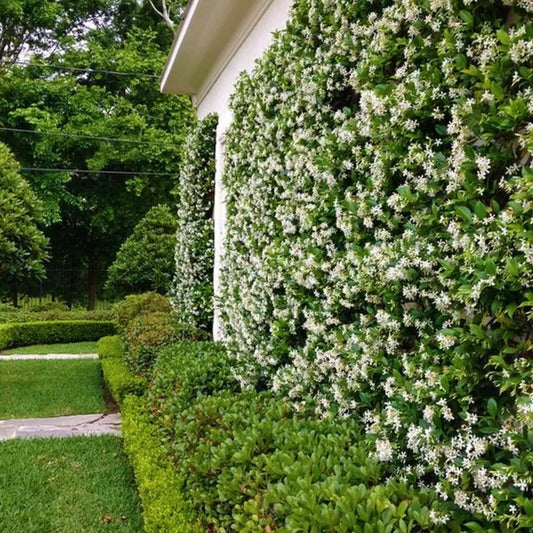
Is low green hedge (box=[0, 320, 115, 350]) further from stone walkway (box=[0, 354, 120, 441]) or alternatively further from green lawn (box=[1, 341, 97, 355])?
stone walkway (box=[0, 354, 120, 441])

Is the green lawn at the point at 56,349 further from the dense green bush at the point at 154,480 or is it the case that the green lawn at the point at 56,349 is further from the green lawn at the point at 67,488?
the dense green bush at the point at 154,480

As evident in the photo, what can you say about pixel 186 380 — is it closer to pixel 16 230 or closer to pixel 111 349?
pixel 16 230

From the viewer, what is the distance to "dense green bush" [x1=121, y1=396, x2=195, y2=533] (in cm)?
281

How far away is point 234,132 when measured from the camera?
552cm

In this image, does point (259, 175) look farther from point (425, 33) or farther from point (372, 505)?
point (372, 505)

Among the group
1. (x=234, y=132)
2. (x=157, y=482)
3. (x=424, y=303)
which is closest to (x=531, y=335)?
(x=424, y=303)

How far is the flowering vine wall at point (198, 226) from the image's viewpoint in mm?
7375

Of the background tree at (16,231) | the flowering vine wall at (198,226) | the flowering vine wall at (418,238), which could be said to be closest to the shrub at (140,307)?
the flowering vine wall at (198,226)

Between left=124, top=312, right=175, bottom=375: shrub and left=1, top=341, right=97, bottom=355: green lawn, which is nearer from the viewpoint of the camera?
left=124, top=312, right=175, bottom=375: shrub

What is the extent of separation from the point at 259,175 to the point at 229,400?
6.28 feet

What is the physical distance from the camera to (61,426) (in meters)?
6.25

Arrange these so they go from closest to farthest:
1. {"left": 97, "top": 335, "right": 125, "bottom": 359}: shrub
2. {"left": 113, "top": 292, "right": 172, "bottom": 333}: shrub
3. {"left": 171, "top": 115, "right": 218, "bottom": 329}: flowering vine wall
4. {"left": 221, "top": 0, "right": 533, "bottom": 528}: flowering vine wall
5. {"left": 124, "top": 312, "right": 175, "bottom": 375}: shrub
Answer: {"left": 221, "top": 0, "right": 533, "bottom": 528}: flowering vine wall < {"left": 124, "top": 312, "right": 175, "bottom": 375}: shrub < {"left": 171, "top": 115, "right": 218, "bottom": 329}: flowering vine wall < {"left": 97, "top": 335, "right": 125, "bottom": 359}: shrub < {"left": 113, "top": 292, "right": 172, "bottom": 333}: shrub

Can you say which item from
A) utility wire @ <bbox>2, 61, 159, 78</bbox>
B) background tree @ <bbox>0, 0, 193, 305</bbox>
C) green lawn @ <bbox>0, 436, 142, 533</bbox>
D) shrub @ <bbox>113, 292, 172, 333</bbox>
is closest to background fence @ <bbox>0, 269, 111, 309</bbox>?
background tree @ <bbox>0, 0, 193, 305</bbox>

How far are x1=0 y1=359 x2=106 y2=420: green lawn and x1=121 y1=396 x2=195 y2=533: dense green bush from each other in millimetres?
2291
